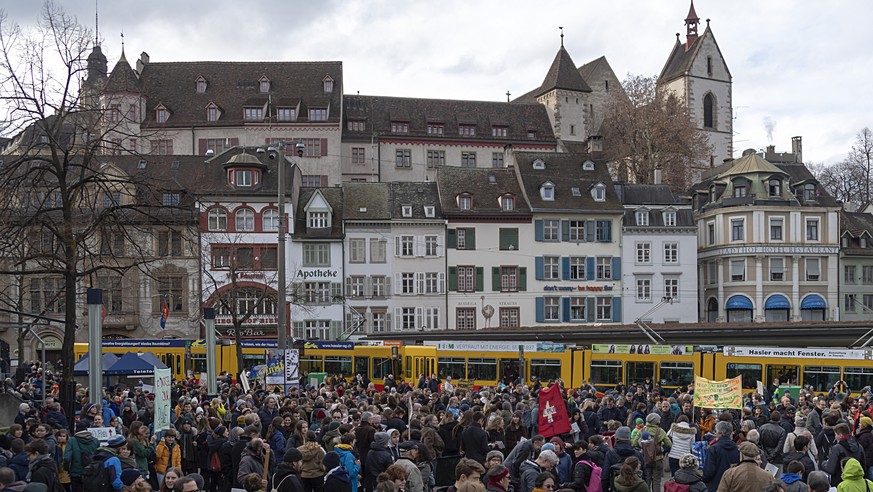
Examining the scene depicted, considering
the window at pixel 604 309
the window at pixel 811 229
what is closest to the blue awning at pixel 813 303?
the window at pixel 811 229

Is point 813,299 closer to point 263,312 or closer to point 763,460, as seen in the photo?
point 263,312

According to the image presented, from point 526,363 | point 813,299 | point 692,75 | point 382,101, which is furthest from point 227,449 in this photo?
point 692,75

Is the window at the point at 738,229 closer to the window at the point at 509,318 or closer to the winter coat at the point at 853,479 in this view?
the window at the point at 509,318

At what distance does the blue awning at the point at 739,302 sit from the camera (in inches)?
2378

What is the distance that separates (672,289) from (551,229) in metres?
8.63

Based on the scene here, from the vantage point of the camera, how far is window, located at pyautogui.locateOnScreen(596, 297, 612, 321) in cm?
5962

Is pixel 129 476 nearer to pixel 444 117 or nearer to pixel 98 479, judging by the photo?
pixel 98 479

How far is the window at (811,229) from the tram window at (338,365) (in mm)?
34420

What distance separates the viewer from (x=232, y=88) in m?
72.5

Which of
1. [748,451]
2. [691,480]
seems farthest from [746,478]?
[691,480]

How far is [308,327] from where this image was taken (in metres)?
56.1

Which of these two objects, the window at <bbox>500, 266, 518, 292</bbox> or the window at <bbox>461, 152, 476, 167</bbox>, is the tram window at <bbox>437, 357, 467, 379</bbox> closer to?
the window at <bbox>500, 266, 518, 292</bbox>

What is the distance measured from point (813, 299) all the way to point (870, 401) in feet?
136

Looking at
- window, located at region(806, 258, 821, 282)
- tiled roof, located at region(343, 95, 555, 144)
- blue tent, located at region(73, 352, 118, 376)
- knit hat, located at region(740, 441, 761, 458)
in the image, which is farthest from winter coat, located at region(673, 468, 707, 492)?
tiled roof, located at region(343, 95, 555, 144)
